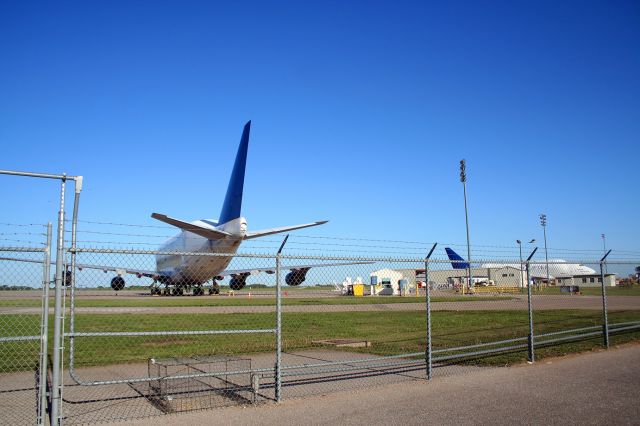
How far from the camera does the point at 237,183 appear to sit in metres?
34.5

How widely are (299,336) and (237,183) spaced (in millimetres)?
19612

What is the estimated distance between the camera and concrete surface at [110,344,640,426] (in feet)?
21.9

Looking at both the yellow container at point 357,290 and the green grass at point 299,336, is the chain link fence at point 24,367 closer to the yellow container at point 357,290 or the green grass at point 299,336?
the green grass at point 299,336

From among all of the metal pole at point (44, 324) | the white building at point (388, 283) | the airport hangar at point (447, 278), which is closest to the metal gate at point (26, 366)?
the metal pole at point (44, 324)

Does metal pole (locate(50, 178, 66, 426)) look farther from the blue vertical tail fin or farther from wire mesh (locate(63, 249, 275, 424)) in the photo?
the blue vertical tail fin

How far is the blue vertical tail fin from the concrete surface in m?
26.0

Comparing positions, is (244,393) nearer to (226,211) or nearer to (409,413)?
(409,413)

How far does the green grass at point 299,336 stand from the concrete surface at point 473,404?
2139 millimetres

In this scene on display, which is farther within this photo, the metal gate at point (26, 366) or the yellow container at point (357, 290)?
the yellow container at point (357, 290)

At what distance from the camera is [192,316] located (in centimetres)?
2403

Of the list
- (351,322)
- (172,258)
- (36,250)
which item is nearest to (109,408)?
(36,250)

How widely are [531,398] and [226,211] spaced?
29.7 metres

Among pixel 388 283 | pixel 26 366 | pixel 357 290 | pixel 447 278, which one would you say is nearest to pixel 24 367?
pixel 26 366

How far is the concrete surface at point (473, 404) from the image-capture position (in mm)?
6680
